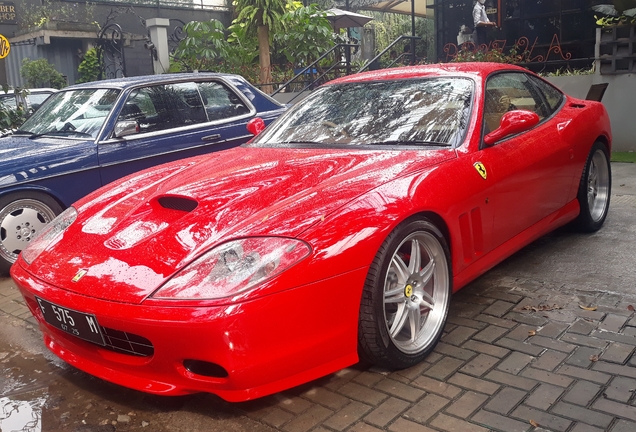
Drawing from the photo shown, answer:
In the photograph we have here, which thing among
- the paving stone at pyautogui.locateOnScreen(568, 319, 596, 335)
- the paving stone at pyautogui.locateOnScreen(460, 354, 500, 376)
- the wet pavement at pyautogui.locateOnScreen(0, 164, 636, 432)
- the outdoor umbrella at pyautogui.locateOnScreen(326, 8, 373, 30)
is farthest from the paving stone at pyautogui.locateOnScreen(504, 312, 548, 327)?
the outdoor umbrella at pyautogui.locateOnScreen(326, 8, 373, 30)

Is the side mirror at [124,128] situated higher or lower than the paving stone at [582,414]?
higher

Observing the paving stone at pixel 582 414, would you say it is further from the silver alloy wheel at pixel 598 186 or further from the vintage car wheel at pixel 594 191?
the silver alloy wheel at pixel 598 186

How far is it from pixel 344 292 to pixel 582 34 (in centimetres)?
1155

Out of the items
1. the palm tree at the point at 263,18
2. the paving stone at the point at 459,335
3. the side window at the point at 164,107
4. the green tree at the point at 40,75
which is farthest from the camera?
the green tree at the point at 40,75

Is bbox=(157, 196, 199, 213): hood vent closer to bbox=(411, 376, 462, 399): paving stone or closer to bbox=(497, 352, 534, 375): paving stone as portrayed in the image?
bbox=(411, 376, 462, 399): paving stone

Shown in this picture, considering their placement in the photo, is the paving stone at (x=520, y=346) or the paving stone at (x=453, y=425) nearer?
the paving stone at (x=453, y=425)

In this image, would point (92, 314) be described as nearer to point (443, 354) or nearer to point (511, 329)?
point (443, 354)

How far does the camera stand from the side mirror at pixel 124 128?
5.63 metres

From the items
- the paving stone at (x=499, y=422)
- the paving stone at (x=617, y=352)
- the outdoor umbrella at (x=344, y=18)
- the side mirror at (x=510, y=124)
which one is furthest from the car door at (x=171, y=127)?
the outdoor umbrella at (x=344, y=18)

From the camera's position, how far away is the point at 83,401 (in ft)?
9.71

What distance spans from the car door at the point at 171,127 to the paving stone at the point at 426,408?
3.83 metres

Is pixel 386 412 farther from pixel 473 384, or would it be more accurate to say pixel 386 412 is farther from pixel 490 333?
pixel 490 333

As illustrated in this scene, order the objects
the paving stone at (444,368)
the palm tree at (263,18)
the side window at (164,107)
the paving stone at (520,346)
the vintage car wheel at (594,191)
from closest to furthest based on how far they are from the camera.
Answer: the paving stone at (444,368) < the paving stone at (520,346) < the vintage car wheel at (594,191) < the side window at (164,107) < the palm tree at (263,18)

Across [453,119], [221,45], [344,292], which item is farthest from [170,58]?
[344,292]
